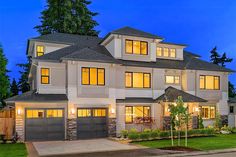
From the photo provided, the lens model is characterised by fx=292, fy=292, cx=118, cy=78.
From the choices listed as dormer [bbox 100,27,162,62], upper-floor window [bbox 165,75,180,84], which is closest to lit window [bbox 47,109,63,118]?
dormer [bbox 100,27,162,62]

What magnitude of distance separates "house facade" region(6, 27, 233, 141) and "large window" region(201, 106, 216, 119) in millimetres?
69

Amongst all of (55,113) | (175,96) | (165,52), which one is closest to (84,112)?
(55,113)

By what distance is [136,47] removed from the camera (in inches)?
1062

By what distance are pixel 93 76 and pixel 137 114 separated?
553cm

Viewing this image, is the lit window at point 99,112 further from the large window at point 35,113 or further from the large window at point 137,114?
the large window at point 35,113

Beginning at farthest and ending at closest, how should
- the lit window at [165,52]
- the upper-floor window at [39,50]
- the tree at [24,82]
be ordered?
the tree at [24,82] < the lit window at [165,52] < the upper-floor window at [39,50]

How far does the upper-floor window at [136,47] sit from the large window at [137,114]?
16.6ft

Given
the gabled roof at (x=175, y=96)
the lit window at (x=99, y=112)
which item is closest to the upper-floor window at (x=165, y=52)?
the gabled roof at (x=175, y=96)

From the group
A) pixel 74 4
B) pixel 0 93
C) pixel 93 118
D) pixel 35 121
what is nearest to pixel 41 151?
pixel 35 121

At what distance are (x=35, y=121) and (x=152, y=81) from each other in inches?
430

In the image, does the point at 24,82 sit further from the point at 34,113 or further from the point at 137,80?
the point at 137,80

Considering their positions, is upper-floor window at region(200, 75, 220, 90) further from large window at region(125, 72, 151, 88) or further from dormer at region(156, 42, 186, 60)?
large window at region(125, 72, 151, 88)

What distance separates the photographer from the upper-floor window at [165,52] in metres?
29.5

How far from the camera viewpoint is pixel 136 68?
26.2m
